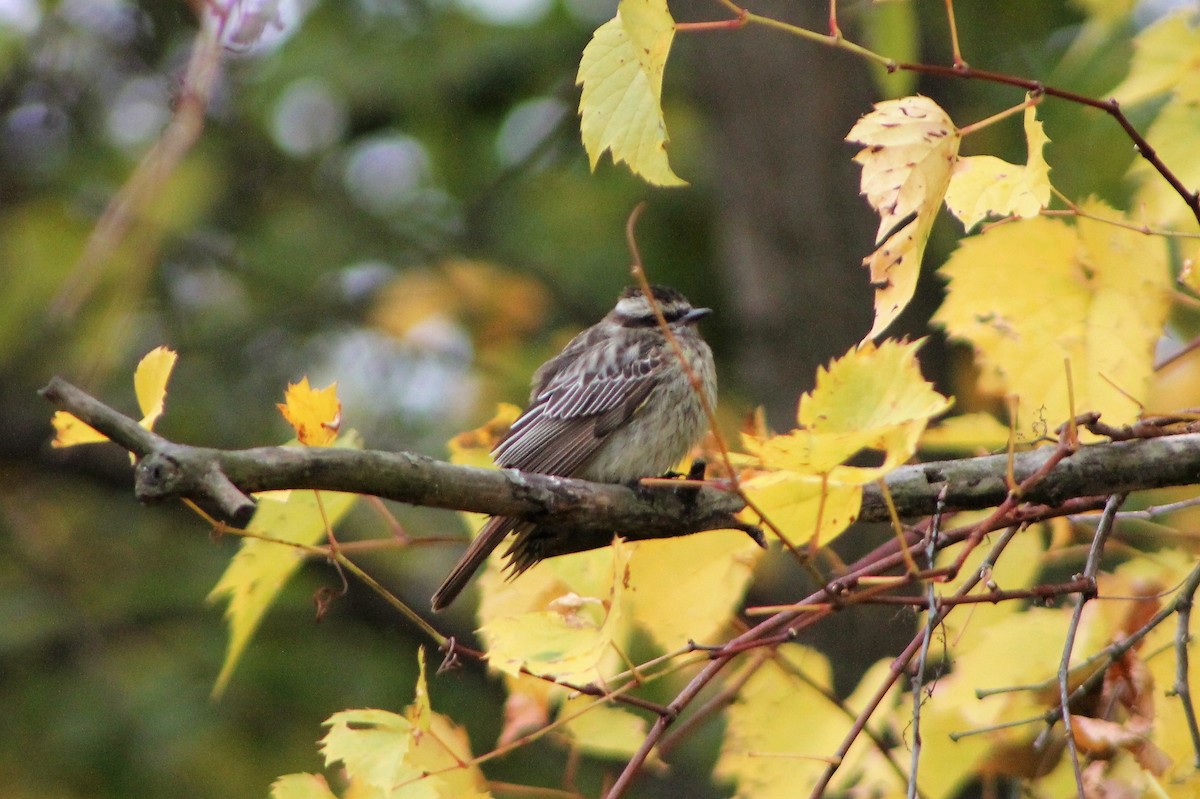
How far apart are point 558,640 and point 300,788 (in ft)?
2.04

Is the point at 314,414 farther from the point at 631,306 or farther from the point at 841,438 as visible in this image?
the point at 631,306

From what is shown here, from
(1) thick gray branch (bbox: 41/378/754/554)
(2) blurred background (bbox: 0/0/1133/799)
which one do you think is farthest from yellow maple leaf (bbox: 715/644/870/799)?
(2) blurred background (bbox: 0/0/1133/799)

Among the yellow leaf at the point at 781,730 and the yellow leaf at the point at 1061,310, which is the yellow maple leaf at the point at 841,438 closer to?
the yellow leaf at the point at 1061,310

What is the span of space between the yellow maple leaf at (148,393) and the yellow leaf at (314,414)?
0.98 ft

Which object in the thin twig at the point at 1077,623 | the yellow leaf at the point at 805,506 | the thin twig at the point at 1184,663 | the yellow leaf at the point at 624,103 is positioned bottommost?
the thin twig at the point at 1184,663

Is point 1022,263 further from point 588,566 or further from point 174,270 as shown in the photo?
point 174,270

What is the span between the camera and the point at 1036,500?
129 inches

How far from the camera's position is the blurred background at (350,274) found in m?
8.38

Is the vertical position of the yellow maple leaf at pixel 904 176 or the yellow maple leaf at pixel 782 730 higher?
the yellow maple leaf at pixel 904 176

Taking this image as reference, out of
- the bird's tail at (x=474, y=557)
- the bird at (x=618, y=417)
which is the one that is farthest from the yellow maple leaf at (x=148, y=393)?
the bird at (x=618, y=417)

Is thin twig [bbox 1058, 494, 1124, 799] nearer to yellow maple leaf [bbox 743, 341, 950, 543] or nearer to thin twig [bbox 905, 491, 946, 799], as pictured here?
thin twig [bbox 905, 491, 946, 799]

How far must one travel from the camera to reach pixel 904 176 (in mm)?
2635

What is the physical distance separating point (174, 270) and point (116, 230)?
23.5 feet

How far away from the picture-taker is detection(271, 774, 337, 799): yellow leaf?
107 inches
